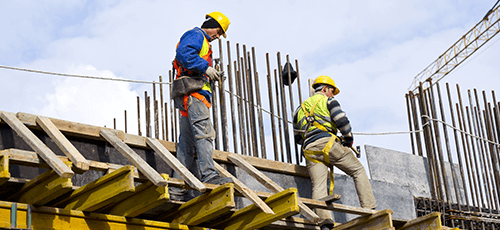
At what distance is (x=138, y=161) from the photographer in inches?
219

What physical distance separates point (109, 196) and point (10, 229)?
791 mm

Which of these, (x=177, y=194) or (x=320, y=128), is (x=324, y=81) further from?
(x=177, y=194)

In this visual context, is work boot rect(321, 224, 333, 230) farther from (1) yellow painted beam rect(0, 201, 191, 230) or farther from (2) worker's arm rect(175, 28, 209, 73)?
(2) worker's arm rect(175, 28, 209, 73)

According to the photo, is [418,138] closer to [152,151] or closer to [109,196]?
[152,151]

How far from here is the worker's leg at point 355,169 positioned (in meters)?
7.92

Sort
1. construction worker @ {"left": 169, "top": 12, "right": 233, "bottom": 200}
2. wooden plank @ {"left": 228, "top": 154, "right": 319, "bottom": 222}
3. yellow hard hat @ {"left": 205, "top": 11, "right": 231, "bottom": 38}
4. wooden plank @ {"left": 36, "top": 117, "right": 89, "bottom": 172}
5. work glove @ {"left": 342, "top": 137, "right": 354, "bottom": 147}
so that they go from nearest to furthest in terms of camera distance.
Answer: wooden plank @ {"left": 36, "top": 117, "right": 89, "bottom": 172} → wooden plank @ {"left": 228, "top": 154, "right": 319, "bottom": 222} → construction worker @ {"left": 169, "top": 12, "right": 233, "bottom": 200} → yellow hard hat @ {"left": 205, "top": 11, "right": 231, "bottom": 38} → work glove @ {"left": 342, "top": 137, "right": 354, "bottom": 147}

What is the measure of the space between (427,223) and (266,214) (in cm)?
224

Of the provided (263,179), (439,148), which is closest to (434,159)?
(439,148)

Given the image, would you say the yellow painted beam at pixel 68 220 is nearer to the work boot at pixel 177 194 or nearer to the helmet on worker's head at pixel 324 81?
the work boot at pixel 177 194

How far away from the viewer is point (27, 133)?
5430 millimetres

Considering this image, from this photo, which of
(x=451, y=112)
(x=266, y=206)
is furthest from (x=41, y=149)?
(x=451, y=112)

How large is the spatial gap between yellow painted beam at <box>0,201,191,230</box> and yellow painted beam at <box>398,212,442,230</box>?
10.00 feet

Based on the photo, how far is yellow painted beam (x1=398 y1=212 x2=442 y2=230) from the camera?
23.3 ft

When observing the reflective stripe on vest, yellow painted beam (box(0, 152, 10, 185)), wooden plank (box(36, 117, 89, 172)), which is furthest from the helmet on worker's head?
yellow painted beam (box(0, 152, 10, 185))
